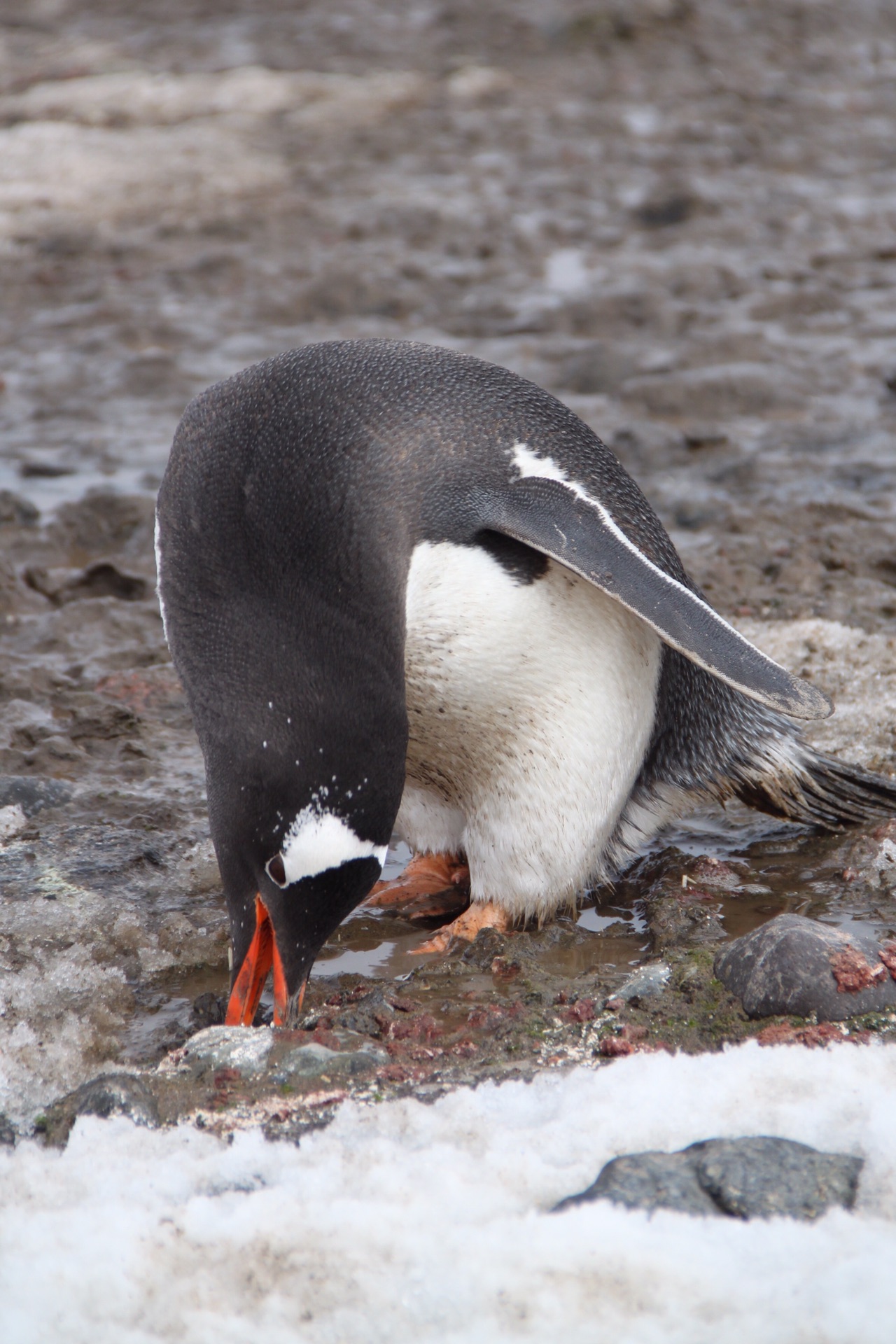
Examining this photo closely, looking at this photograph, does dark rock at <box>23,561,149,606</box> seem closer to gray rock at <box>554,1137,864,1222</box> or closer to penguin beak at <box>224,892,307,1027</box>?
penguin beak at <box>224,892,307,1027</box>

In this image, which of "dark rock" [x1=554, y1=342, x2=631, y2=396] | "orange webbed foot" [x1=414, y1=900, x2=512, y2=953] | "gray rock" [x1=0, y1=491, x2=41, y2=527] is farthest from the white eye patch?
"dark rock" [x1=554, y1=342, x2=631, y2=396]

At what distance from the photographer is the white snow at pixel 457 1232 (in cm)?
154

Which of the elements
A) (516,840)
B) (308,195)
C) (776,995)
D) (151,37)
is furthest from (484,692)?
(151,37)

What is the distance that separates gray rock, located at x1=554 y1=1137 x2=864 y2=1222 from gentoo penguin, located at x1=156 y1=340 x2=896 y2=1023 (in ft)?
2.33

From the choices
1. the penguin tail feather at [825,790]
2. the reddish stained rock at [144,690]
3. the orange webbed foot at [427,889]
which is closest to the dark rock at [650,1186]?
the orange webbed foot at [427,889]

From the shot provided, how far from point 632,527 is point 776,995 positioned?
3.22 ft

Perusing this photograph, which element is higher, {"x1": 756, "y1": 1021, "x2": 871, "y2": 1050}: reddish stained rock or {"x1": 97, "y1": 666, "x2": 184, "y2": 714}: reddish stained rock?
{"x1": 756, "y1": 1021, "x2": 871, "y2": 1050}: reddish stained rock

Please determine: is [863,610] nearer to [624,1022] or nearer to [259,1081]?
[624,1022]

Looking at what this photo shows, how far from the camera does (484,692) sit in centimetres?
265

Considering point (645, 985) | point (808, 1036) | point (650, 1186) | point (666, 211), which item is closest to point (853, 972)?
point (808, 1036)

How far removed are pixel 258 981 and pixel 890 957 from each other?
1.05 m

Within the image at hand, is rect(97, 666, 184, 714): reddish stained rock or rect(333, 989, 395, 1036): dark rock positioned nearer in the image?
rect(333, 989, 395, 1036): dark rock

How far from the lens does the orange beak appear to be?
232cm

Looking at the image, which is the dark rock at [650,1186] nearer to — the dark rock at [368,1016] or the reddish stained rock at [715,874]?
the dark rock at [368,1016]
